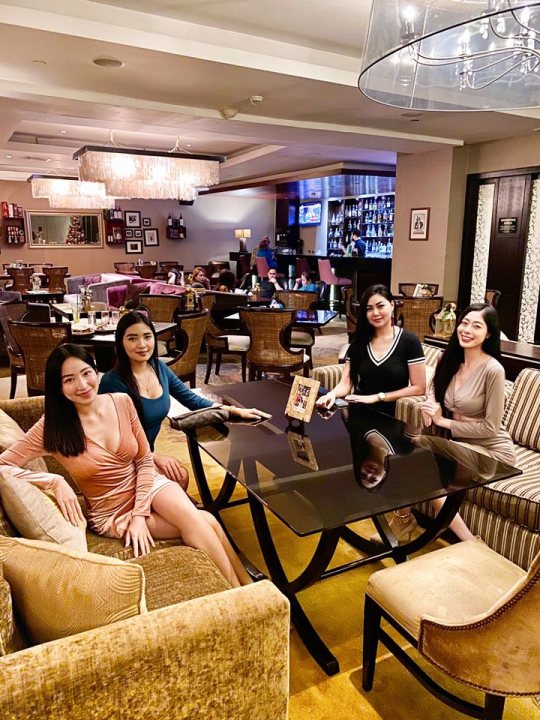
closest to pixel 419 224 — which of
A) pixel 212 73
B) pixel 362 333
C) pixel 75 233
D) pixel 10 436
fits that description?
pixel 212 73

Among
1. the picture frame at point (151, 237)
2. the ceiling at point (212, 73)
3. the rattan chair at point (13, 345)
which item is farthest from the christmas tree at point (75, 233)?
the rattan chair at point (13, 345)

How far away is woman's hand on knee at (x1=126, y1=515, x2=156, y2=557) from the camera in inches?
75.5

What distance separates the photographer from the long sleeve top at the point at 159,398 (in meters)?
2.47

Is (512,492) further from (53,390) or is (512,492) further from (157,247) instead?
(157,247)

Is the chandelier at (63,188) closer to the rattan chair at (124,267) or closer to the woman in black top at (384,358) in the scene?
the rattan chair at (124,267)

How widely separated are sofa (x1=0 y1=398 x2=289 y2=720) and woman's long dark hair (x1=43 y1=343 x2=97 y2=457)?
27.2 inches

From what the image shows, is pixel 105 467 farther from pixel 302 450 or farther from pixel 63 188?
A: pixel 63 188

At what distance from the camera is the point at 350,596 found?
2.33m

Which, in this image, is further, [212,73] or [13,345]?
[13,345]

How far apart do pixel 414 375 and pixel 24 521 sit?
206 cm

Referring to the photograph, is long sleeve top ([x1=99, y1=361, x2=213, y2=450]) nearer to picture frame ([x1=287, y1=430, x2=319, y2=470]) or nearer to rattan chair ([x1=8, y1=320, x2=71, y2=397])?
picture frame ([x1=287, y1=430, x2=319, y2=470])

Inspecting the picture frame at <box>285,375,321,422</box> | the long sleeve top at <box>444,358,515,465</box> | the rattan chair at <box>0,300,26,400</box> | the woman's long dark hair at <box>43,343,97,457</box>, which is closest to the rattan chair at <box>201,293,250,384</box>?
the rattan chair at <box>0,300,26,400</box>

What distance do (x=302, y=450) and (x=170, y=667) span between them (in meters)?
1.16

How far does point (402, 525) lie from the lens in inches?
109
